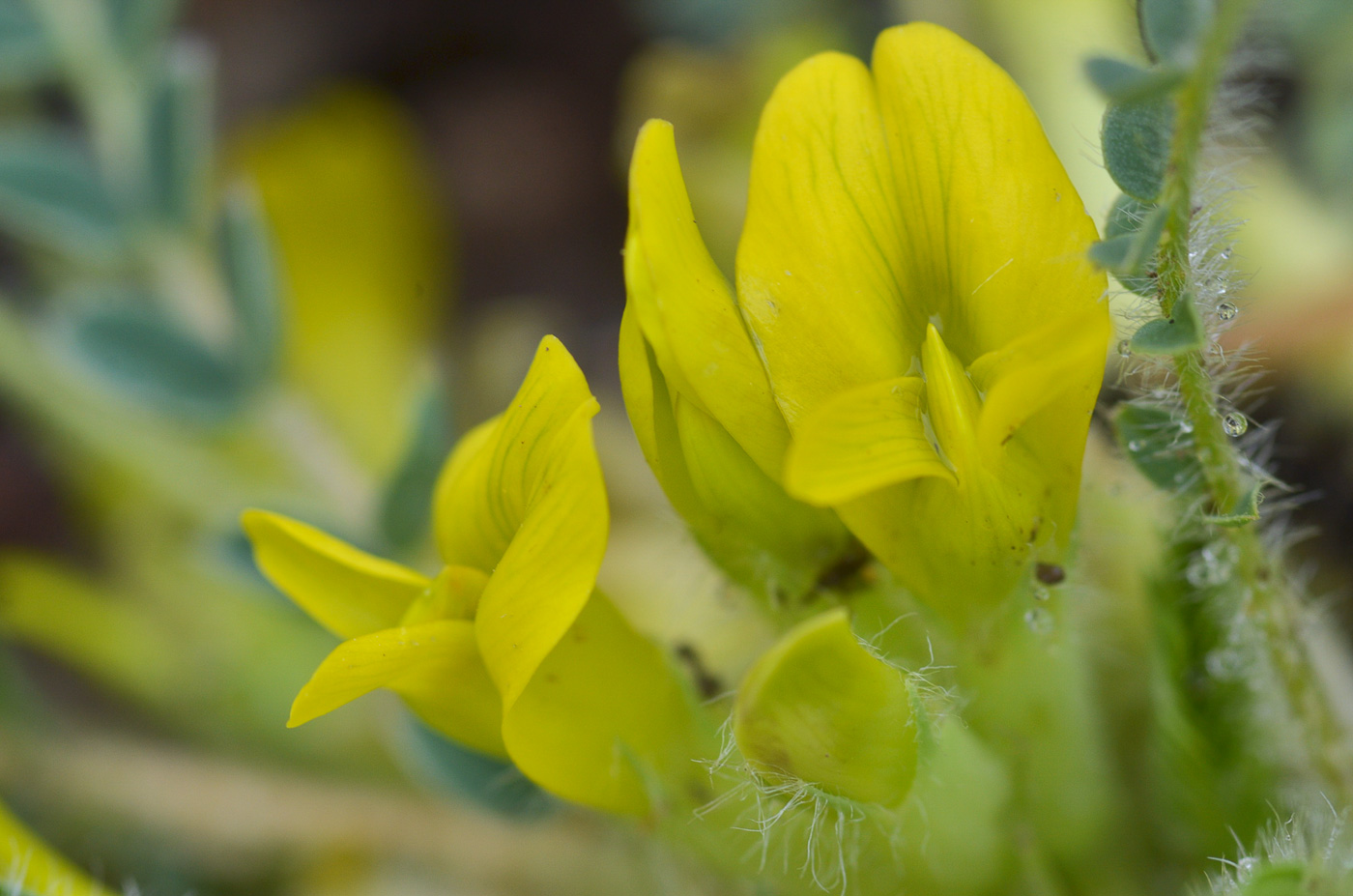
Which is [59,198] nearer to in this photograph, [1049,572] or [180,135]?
[180,135]

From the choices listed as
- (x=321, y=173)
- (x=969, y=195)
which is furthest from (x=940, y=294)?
(x=321, y=173)

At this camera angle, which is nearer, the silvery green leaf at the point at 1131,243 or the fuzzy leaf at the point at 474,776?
the silvery green leaf at the point at 1131,243

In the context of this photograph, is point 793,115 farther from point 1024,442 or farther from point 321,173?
point 321,173

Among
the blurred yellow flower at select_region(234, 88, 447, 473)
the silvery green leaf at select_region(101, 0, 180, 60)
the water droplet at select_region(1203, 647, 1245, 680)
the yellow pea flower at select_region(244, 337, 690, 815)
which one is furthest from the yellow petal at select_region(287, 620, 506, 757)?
the blurred yellow flower at select_region(234, 88, 447, 473)

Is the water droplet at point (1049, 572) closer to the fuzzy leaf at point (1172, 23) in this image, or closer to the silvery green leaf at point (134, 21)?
the fuzzy leaf at point (1172, 23)

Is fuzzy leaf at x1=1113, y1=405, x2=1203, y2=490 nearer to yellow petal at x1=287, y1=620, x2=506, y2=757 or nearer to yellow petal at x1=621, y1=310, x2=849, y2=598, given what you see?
yellow petal at x1=621, y1=310, x2=849, y2=598

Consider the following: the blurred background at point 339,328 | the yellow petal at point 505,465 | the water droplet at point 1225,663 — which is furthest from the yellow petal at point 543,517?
the water droplet at point 1225,663
